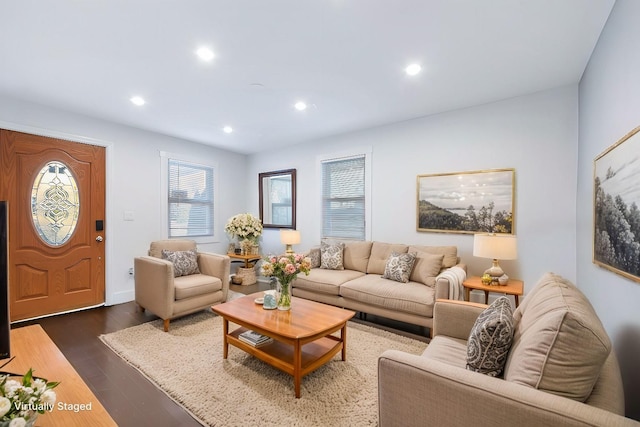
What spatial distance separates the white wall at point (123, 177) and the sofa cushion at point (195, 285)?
1.13 metres

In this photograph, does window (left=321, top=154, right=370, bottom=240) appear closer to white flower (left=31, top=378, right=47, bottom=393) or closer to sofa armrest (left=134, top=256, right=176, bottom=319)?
sofa armrest (left=134, top=256, right=176, bottom=319)

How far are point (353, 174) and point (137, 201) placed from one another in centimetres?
318

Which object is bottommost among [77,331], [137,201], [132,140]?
[77,331]

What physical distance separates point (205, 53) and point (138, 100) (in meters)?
1.43

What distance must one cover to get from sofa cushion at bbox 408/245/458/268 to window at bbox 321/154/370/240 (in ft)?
3.29

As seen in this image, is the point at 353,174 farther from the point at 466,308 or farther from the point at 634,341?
the point at 634,341

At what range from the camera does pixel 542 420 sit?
3.12 ft

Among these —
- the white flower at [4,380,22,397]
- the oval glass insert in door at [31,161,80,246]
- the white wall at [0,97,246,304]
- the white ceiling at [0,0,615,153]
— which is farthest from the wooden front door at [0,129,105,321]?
the white flower at [4,380,22,397]

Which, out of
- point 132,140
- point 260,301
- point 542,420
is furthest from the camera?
point 132,140

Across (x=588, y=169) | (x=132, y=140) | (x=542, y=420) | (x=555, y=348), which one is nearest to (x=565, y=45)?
(x=588, y=169)

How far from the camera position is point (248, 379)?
2152mm

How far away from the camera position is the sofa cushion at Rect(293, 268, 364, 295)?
3.40 meters

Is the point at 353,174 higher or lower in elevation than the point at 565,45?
lower

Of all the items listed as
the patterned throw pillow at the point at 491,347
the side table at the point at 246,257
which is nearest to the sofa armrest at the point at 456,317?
the patterned throw pillow at the point at 491,347
